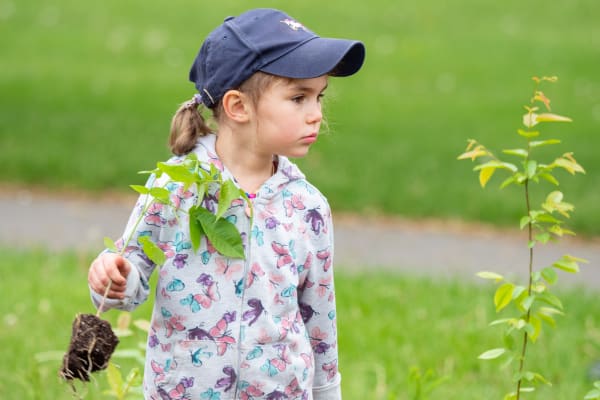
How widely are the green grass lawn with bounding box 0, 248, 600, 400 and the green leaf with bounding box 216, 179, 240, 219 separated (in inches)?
55.9

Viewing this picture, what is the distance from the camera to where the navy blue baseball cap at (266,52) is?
7.67ft

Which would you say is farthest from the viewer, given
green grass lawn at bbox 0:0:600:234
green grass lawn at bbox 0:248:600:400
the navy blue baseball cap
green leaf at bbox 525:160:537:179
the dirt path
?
green grass lawn at bbox 0:0:600:234

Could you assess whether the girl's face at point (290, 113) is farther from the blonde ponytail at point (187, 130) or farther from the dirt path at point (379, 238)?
the dirt path at point (379, 238)

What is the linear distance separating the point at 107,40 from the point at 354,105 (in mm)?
3558

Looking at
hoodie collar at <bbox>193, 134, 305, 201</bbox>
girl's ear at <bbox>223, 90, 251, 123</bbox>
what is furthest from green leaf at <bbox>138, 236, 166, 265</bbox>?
girl's ear at <bbox>223, 90, 251, 123</bbox>

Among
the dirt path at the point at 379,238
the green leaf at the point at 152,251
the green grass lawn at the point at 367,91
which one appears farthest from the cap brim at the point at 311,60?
the green grass lawn at the point at 367,91

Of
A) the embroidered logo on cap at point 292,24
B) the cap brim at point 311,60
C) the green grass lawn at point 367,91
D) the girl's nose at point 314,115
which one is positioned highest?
the embroidered logo on cap at point 292,24

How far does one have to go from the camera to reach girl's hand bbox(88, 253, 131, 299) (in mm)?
2236

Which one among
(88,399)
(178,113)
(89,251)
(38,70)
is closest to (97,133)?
(38,70)

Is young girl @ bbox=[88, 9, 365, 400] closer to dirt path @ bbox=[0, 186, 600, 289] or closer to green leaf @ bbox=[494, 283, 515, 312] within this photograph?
green leaf @ bbox=[494, 283, 515, 312]

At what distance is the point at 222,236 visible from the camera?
7.67 ft

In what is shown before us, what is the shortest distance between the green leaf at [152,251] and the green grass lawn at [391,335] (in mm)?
1298

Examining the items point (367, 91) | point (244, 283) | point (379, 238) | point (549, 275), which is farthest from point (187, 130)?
point (367, 91)

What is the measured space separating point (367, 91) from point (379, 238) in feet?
11.5
